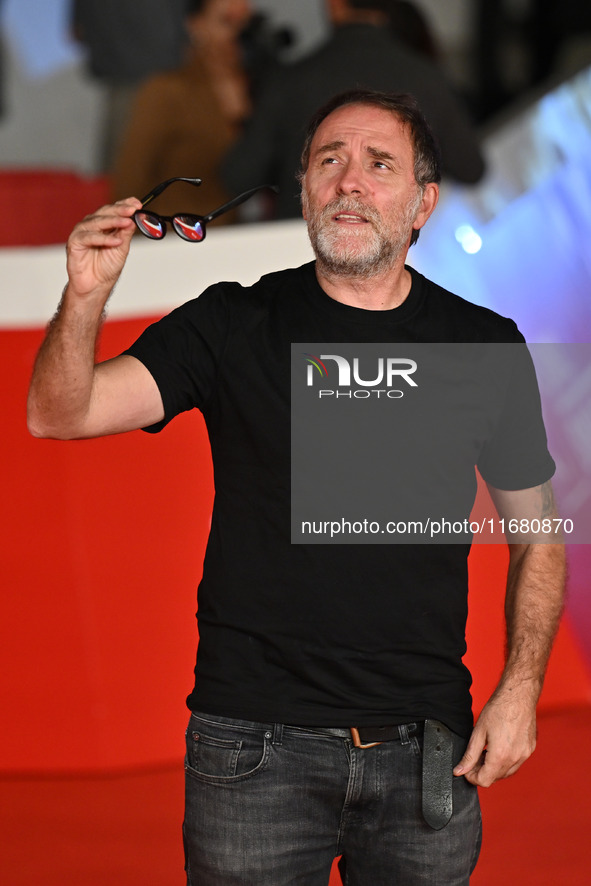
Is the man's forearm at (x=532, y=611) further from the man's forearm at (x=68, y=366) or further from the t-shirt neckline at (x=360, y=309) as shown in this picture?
the man's forearm at (x=68, y=366)

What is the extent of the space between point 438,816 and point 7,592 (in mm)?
1866

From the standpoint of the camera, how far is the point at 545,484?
1667 mm

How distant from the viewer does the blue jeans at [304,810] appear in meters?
1.45

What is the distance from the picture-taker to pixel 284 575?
1494 millimetres

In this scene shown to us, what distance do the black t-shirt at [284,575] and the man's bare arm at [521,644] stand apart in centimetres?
5

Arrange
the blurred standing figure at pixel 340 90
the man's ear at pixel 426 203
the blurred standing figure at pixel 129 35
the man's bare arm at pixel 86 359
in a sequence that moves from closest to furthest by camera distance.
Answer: the man's bare arm at pixel 86 359 < the man's ear at pixel 426 203 < the blurred standing figure at pixel 340 90 < the blurred standing figure at pixel 129 35

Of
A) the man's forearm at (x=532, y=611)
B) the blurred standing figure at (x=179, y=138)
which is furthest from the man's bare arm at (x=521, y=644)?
the blurred standing figure at (x=179, y=138)

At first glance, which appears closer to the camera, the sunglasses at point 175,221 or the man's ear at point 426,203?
the sunglasses at point 175,221

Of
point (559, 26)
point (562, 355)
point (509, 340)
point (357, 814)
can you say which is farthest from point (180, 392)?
point (559, 26)

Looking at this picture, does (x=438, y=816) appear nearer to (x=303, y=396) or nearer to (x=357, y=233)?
(x=303, y=396)

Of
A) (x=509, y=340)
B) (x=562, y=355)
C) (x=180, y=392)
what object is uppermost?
(x=562, y=355)

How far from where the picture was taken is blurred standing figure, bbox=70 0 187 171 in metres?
4.65

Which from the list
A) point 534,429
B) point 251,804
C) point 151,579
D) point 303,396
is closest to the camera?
point 251,804

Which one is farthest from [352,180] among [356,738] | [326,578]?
[356,738]
